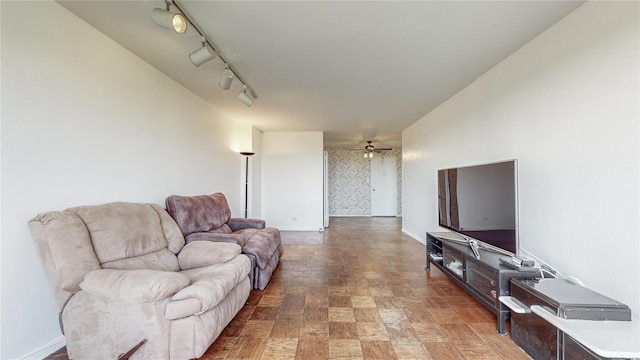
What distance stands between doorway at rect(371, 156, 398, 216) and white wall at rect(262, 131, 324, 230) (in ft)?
12.0

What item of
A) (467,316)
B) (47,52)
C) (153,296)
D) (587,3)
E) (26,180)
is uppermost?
(587,3)

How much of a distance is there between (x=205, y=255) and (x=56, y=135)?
4.66 feet

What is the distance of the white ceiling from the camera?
6.23 ft

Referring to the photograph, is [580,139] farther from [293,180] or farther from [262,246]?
[293,180]

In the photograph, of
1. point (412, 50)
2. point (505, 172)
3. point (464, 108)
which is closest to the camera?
point (505, 172)

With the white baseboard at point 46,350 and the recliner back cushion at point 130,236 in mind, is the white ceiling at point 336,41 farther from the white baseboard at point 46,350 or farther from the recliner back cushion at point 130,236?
the white baseboard at point 46,350

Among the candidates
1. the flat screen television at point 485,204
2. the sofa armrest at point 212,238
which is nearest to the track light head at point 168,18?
the sofa armrest at point 212,238

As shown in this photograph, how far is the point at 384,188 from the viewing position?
9.53 meters

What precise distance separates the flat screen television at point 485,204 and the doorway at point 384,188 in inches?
243

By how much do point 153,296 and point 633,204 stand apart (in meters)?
2.90

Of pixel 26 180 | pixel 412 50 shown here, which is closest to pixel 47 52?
pixel 26 180

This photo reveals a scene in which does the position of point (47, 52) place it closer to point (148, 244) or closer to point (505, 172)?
point (148, 244)

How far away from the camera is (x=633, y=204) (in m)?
1.56

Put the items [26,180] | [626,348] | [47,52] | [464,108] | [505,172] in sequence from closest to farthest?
[626,348] < [26,180] < [47,52] < [505,172] < [464,108]
